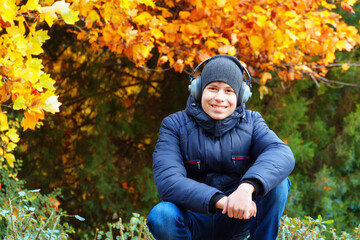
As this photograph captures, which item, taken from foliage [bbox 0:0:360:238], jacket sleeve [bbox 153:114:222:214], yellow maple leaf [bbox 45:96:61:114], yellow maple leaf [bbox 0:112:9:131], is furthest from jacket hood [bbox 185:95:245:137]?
foliage [bbox 0:0:360:238]

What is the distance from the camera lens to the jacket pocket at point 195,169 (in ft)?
8.47

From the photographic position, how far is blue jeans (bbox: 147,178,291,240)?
2379 millimetres

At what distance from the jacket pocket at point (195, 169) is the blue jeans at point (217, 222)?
0.19m

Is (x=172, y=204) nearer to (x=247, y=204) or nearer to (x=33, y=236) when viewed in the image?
(x=247, y=204)

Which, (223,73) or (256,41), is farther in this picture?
(256,41)

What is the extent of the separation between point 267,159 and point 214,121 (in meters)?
0.34

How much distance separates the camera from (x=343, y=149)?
6.44 metres

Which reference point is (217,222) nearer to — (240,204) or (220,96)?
(240,204)

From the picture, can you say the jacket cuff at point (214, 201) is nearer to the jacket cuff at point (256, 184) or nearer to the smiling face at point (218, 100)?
the jacket cuff at point (256, 184)

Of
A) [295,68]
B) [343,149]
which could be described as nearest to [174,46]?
[295,68]

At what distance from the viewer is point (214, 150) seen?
8.41 feet

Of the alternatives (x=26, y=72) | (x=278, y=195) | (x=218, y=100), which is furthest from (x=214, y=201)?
(x=26, y=72)

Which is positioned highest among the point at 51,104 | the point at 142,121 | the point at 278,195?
the point at 51,104

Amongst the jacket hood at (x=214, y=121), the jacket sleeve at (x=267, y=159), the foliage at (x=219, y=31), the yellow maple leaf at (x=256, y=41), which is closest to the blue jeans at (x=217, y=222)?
the jacket sleeve at (x=267, y=159)
